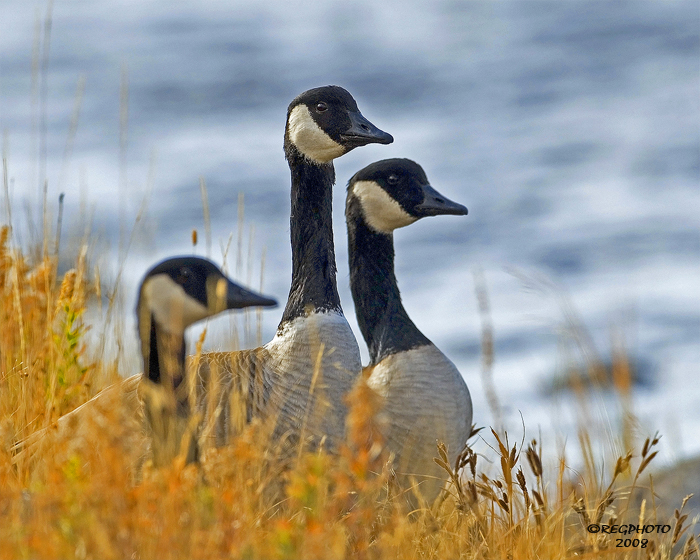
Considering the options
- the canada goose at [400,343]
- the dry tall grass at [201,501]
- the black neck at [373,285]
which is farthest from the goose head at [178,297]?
the black neck at [373,285]

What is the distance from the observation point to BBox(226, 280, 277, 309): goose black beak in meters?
3.65

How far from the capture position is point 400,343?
5.58 meters

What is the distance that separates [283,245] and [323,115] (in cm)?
1033

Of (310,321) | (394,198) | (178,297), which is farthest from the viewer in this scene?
(394,198)

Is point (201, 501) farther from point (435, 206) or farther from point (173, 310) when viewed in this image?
point (435, 206)

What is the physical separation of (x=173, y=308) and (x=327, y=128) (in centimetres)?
211

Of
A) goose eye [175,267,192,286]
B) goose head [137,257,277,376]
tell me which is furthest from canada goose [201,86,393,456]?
goose eye [175,267,192,286]

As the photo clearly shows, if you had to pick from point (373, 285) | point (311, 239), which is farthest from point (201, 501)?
point (373, 285)

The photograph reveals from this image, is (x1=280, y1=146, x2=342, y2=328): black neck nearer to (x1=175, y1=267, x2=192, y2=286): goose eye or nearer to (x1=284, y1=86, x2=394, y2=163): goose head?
(x1=284, y1=86, x2=394, y2=163): goose head

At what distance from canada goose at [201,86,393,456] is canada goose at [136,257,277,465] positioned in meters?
0.66

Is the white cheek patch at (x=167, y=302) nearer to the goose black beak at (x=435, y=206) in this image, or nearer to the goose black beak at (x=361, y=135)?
the goose black beak at (x=361, y=135)

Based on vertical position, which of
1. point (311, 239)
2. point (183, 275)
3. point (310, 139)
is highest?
point (310, 139)

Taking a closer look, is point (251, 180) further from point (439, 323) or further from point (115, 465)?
point (115, 465)

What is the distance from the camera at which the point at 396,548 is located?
3.49 meters
